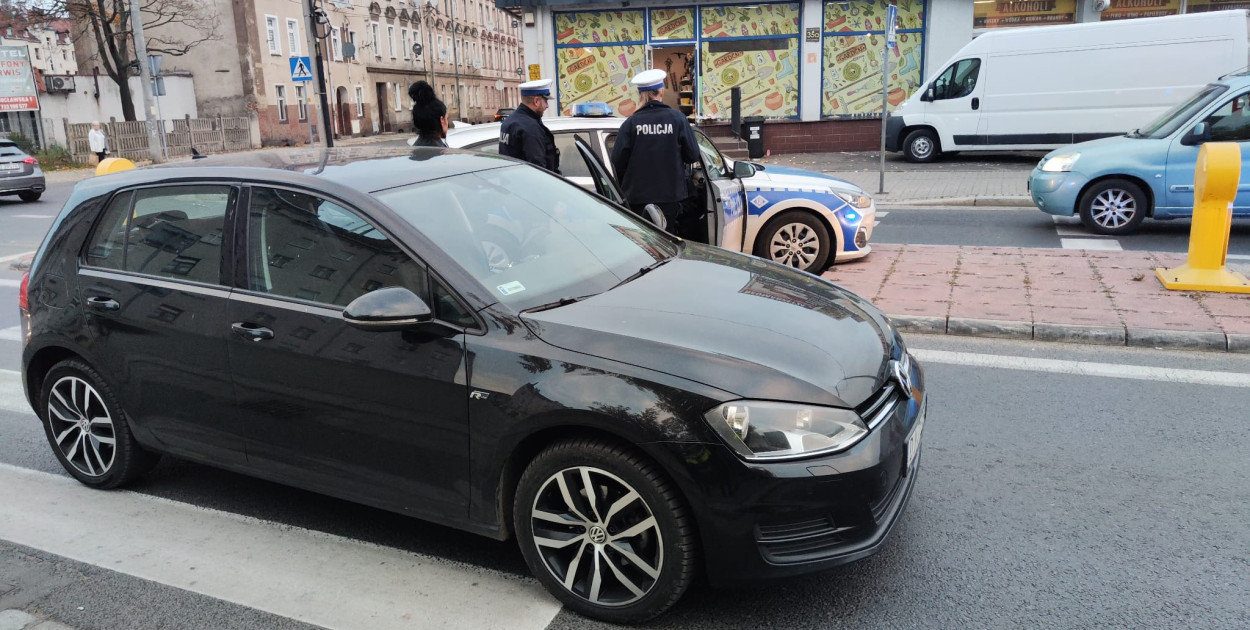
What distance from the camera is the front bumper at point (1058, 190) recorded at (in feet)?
33.8

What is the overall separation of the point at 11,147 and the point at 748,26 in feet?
55.1

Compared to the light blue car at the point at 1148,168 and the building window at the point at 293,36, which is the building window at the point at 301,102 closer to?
the building window at the point at 293,36

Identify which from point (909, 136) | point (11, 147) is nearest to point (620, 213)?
point (909, 136)

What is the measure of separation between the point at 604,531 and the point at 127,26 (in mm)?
44042

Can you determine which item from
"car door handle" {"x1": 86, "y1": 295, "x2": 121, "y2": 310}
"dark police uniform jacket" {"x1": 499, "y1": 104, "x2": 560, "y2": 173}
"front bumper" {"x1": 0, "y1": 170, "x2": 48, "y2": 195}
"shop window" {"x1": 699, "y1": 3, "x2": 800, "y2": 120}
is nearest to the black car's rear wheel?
"car door handle" {"x1": 86, "y1": 295, "x2": 121, "y2": 310}

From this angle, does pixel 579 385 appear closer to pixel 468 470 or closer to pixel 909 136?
pixel 468 470

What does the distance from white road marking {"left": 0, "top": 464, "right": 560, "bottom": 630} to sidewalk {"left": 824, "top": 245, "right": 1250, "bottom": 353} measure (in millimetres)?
4270

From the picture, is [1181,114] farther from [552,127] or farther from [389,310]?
[389,310]

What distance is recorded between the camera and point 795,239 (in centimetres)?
848

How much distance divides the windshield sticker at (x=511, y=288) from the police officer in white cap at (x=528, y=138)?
11.8ft

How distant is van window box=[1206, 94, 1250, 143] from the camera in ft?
30.8

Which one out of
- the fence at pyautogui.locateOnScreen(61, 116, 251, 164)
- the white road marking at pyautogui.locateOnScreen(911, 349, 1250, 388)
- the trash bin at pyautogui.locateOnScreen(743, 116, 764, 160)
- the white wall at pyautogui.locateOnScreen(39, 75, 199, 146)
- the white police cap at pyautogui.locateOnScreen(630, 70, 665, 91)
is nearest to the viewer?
the white road marking at pyautogui.locateOnScreen(911, 349, 1250, 388)

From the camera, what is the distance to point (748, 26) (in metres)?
21.8

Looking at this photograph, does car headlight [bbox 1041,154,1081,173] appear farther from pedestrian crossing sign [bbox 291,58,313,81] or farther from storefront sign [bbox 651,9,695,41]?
pedestrian crossing sign [bbox 291,58,313,81]
